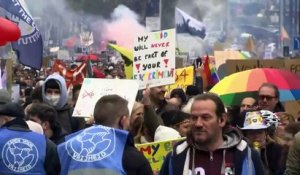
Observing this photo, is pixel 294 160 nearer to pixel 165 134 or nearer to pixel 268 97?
pixel 165 134

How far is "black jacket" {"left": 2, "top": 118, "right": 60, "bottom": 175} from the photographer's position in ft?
18.8

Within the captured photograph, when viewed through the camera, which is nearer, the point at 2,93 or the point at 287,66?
the point at 2,93

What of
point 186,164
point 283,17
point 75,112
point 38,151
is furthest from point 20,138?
point 283,17

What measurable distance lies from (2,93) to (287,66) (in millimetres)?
6579

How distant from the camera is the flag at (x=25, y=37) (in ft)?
32.4

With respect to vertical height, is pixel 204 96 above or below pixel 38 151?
above

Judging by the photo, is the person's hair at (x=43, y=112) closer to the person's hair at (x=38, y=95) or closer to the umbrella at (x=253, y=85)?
the person's hair at (x=38, y=95)

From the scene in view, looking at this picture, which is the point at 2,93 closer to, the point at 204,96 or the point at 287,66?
the point at 204,96

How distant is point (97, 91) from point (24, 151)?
10.8ft

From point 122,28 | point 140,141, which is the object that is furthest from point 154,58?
point 122,28

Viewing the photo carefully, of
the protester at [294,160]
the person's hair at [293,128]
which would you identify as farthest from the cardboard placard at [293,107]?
the protester at [294,160]

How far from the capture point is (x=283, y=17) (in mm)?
93625

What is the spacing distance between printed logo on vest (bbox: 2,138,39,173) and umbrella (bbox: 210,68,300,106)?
3884mm

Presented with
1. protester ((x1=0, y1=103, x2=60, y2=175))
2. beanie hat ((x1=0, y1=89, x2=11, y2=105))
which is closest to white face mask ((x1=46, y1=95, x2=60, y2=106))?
beanie hat ((x1=0, y1=89, x2=11, y2=105))
